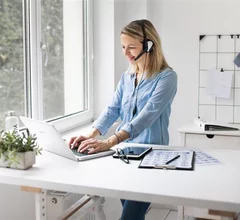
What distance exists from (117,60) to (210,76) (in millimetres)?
721

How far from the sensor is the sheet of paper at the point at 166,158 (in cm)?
160

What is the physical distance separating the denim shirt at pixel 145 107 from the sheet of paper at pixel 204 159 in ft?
0.95

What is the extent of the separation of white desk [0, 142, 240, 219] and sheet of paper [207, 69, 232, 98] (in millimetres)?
1477

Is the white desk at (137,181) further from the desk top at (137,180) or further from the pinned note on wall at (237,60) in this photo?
the pinned note on wall at (237,60)

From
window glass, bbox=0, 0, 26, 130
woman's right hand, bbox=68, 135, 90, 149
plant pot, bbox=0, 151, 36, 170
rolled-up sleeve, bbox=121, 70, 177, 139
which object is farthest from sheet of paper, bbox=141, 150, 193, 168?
window glass, bbox=0, 0, 26, 130

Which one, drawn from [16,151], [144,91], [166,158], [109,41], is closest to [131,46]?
[144,91]

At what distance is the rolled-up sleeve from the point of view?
6.23 feet

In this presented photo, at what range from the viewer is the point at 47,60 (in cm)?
254

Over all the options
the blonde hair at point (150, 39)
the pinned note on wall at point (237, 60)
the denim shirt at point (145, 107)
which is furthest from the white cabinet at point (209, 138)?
the blonde hair at point (150, 39)

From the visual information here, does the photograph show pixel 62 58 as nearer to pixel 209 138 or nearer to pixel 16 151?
pixel 209 138

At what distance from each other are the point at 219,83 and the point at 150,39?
1.25m

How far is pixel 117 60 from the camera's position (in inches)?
124

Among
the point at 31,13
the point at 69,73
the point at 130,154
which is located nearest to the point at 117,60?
the point at 69,73

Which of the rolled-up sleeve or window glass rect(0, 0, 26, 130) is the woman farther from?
window glass rect(0, 0, 26, 130)
